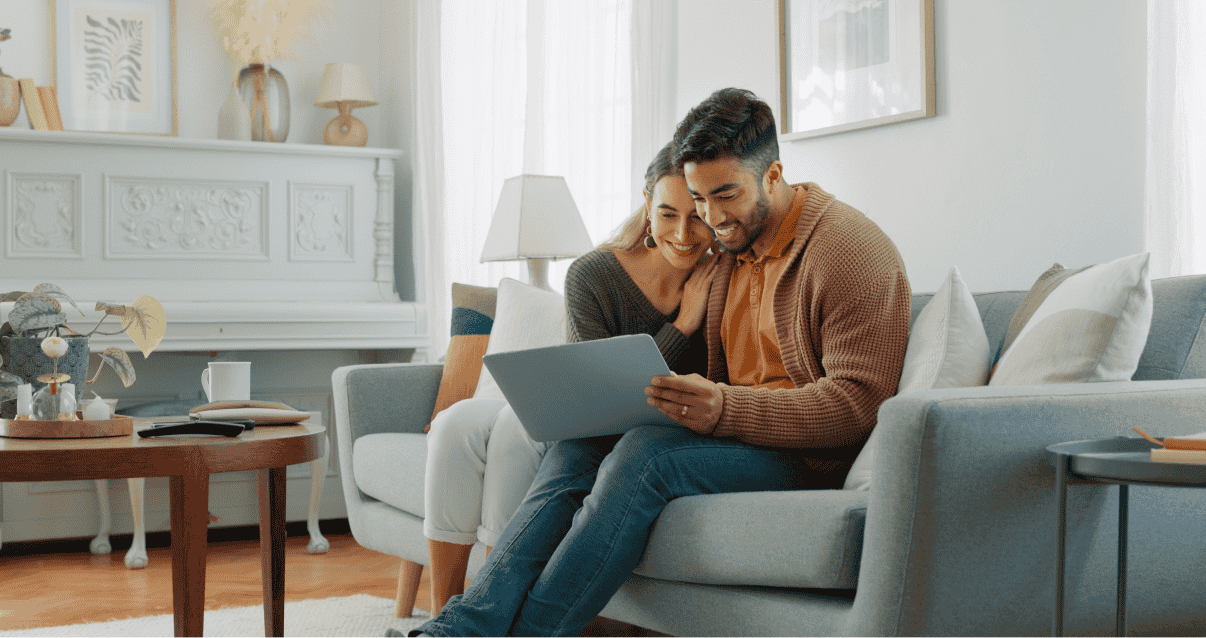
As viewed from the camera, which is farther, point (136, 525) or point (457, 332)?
point (136, 525)

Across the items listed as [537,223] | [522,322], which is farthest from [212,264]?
[522,322]

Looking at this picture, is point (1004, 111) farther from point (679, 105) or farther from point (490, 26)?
point (490, 26)

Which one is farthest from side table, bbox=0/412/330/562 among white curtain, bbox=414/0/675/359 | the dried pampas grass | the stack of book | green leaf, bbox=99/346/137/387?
the dried pampas grass

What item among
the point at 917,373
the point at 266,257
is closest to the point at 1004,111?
the point at 917,373

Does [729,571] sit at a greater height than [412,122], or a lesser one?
lesser

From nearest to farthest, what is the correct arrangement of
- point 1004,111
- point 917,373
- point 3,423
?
point 917,373 < point 3,423 < point 1004,111

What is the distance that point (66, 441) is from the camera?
1.70 metres

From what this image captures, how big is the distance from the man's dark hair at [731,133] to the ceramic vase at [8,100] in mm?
2656

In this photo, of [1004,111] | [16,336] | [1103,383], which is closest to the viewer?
[1103,383]

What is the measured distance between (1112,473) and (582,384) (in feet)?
2.48

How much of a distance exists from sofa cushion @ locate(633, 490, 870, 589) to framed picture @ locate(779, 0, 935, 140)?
4.18ft

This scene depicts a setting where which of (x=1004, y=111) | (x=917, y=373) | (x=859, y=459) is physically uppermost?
(x=1004, y=111)

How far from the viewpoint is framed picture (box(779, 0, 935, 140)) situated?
2.49m

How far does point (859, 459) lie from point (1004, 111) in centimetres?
104
